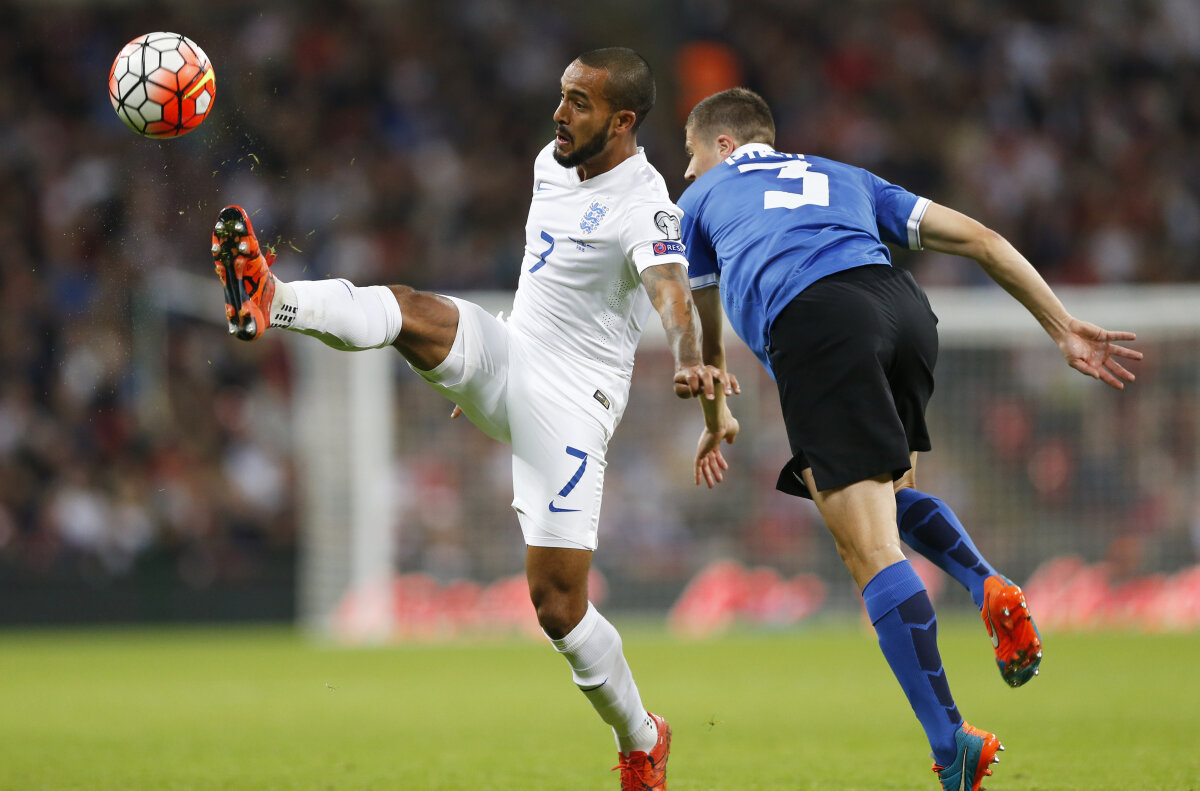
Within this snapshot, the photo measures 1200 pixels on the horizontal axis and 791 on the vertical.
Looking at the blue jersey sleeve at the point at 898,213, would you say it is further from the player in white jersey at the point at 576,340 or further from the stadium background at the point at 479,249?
the stadium background at the point at 479,249

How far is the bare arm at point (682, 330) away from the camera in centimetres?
439

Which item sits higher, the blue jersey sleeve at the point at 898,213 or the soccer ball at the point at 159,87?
the soccer ball at the point at 159,87

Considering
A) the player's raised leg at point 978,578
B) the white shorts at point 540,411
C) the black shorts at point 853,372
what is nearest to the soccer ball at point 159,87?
the white shorts at point 540,411

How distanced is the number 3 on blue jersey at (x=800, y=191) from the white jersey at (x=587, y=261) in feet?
1.17

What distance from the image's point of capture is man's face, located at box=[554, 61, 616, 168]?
503 centimetres

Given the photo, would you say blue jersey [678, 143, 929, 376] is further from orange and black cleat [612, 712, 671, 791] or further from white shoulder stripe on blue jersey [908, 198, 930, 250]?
orange and black cleat [612, 712, 671, 791]

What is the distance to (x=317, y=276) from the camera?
15680 mm

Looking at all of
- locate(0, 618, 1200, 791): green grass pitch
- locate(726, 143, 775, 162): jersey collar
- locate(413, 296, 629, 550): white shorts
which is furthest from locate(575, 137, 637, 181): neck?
locate(0, 618, 1200, 791): green grass pitch

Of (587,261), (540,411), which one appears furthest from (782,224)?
(540,411)

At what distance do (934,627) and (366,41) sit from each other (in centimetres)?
1532


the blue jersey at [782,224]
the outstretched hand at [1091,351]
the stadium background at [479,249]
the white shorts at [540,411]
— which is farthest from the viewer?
the stadium background at [479,249]

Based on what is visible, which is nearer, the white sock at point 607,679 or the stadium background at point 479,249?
the white sock at point 607,679

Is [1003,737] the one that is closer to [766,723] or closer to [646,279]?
[766,723]

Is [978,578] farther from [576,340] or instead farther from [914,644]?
[576,340]
